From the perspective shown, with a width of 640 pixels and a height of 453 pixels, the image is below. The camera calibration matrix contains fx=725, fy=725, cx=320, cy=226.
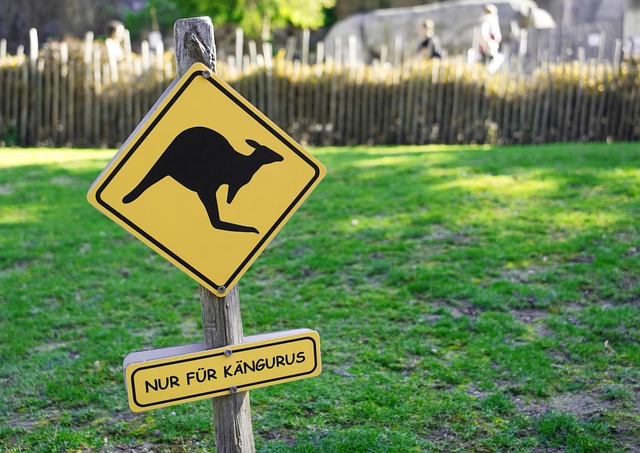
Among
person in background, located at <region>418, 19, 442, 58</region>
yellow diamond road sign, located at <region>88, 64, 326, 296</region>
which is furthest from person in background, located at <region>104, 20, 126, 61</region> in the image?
yellow diamond road sign, located at <region>88, 64, 326, 296</region>

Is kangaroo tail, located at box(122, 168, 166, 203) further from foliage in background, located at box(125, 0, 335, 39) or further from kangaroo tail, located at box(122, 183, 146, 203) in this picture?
foliage in background, located at box(125, 0, 335, 39)

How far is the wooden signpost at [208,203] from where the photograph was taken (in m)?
2.46

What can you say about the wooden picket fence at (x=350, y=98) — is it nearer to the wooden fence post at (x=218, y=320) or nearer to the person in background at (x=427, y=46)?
the person in background at (x=427, y=46)

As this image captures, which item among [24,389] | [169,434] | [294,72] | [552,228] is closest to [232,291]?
[169,434]

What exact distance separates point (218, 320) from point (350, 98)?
35.7ft

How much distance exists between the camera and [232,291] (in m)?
2.69

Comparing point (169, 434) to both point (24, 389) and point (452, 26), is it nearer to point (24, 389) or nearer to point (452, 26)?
point (24, 389)

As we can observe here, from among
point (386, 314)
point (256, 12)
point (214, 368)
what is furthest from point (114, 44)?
point (256, 12)

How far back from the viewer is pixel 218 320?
8.77 feet

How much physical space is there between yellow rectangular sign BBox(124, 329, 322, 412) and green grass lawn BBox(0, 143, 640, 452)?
1.15 metres

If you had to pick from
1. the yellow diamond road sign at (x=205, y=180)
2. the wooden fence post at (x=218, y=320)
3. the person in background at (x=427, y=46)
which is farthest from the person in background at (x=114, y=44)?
the yellow diamond road sign at (x=205, y=180)

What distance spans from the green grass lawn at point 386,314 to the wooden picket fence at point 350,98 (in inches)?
166

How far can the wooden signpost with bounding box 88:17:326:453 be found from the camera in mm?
2465

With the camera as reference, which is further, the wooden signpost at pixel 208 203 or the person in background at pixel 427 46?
the person in background at pixel 427 46
